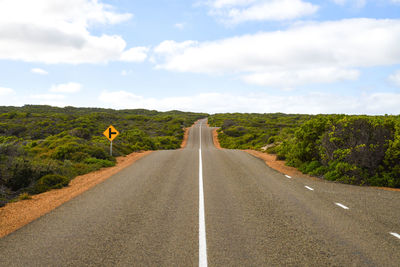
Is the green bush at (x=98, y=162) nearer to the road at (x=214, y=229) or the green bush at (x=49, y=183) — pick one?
the green bush at (x=49, y=183)

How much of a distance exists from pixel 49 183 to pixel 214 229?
776cm

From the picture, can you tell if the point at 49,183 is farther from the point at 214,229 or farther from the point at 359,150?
the point at 359,150

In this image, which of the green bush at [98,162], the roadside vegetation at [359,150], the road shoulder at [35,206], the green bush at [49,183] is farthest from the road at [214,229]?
the green bush at [98,162]

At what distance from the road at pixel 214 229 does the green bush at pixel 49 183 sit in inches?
76.9

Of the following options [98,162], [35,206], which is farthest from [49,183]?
[98,162]

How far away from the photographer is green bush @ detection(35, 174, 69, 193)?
1026 cm

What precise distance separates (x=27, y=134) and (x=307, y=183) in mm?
42138

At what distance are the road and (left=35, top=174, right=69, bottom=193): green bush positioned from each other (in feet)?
6.41

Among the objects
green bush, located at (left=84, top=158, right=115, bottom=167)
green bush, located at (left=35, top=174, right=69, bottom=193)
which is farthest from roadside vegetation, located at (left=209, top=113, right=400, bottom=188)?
green bush, located at (left=35, top=174, right=69, bottom=193)

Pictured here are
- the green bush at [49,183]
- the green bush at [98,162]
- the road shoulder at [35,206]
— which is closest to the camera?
the road shoulder at [35,206]

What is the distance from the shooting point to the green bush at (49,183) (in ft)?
33.7

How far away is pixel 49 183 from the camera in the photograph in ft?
35.4

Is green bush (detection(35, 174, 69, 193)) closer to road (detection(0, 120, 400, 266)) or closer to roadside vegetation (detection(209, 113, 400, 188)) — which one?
road (detection(0, 120, 400, 266))

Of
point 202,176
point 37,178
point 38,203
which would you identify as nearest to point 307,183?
point 202,176
